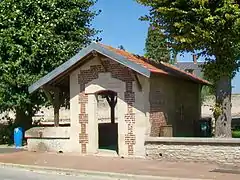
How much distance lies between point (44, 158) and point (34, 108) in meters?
6.77

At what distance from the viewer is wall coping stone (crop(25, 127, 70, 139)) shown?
18750 mm

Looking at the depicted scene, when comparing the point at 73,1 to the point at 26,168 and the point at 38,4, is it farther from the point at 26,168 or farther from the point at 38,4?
the point at 26,168

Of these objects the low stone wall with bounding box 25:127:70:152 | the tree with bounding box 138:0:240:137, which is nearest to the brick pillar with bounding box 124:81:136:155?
the tree with bounding box 138:0:240:137

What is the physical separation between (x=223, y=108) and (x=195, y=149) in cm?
249

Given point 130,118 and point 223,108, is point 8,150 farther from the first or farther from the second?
point 223,108

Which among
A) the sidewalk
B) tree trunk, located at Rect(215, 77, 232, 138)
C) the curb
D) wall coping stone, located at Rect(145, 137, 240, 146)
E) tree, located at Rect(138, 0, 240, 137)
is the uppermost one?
tree, located at Rect(138, 0, 240, 137)

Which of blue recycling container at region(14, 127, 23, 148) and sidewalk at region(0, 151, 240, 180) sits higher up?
blue recycling container at region(14, 127, 23, 148)

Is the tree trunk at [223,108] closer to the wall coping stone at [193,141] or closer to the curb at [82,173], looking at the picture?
the wall coping stone at [193,141]

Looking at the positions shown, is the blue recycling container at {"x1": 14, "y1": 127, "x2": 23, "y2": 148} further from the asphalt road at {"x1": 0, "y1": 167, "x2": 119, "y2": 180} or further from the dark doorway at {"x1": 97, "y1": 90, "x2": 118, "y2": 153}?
the asphalt road at {"x1": 0, "y1": 167, "x2": 119, "y2": 180}

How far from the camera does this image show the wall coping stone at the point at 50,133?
61.5ft

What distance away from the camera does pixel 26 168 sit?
15.8 m

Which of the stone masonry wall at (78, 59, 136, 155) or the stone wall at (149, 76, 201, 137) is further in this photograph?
the stone wall at (149, 76, 201, 137)

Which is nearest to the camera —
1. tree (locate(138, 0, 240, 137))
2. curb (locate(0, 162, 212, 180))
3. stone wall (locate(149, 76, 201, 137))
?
curb (locate(0, 162, 212, 180))

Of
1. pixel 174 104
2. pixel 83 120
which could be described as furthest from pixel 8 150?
pixel 174 104
